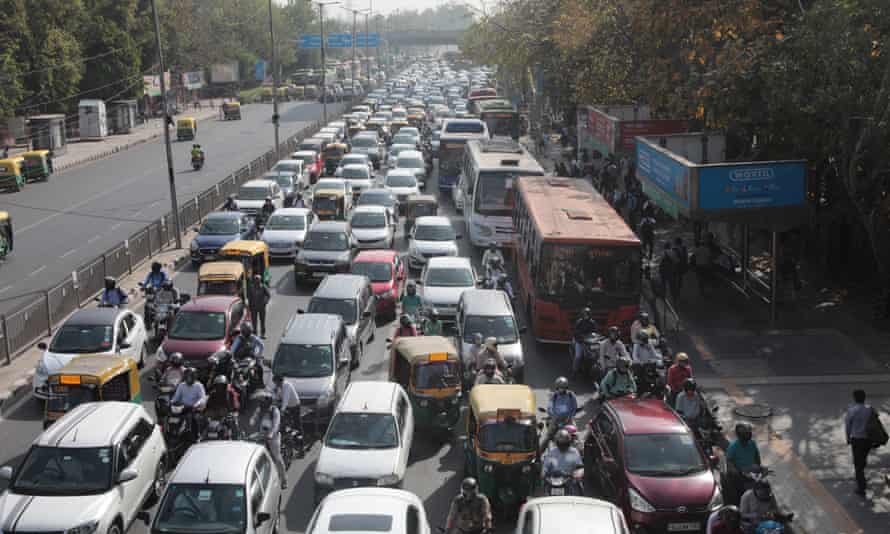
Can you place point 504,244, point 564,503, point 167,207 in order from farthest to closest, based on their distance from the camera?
point 167,207 < point 504,244 < point 564,503

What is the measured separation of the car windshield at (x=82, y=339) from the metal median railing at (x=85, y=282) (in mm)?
3126

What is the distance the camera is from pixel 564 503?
11.4 metres

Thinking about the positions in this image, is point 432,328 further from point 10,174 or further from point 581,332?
point 10,174

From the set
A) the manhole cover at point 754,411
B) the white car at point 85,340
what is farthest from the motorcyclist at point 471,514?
the white car at point 85,340

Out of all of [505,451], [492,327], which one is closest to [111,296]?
[492,327]

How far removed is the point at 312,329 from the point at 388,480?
5563 millimetres

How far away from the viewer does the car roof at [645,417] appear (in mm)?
14234

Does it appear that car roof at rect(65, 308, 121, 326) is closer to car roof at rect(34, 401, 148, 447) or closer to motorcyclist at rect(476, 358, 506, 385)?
car roof at rect(34, 401, 148, 447)

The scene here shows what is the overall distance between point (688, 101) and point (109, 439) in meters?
19.8

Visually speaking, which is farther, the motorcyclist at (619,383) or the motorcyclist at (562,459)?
the motorcyclist at (619,383)

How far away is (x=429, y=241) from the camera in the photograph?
30.7m

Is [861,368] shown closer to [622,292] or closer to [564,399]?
[622,292]

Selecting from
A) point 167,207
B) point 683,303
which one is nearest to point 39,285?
point 167,207

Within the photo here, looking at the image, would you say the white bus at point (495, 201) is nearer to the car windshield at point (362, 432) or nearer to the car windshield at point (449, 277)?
the car windshield at point (449, 277)
